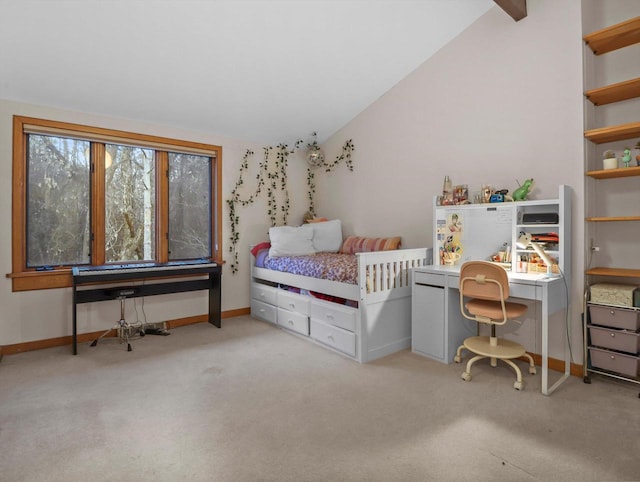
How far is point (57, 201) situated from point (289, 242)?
2250mm

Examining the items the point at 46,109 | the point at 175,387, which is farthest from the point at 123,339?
the point at 46,109

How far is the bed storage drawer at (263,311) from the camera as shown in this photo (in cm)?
400

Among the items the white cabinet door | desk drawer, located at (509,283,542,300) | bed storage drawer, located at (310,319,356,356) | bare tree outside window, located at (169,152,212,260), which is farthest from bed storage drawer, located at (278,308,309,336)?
desk drawer, located at (509,283,542,300)

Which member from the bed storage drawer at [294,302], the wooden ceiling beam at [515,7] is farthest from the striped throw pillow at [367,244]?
the wooden ceiling beam at [515,7]

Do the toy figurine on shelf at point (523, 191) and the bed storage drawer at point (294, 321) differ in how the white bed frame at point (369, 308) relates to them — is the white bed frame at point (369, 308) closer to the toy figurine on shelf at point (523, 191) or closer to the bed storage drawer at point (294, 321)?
the bed storage drawer at point (294, 321)

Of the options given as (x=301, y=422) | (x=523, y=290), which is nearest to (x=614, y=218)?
(x=523, y=290)

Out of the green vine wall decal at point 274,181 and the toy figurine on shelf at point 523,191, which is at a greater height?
the green vine wall decal at point 274,181

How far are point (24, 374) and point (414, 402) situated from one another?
111 inches

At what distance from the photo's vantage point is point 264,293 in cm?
418

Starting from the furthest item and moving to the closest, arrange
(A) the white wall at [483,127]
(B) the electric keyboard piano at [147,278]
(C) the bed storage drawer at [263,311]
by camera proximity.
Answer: (C) the bed storage drawer at [263,311]
(B) the electric keyboard piano at [147,278]
(A) the white wall at [483,127]

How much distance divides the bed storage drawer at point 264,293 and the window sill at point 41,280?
1824 millimetres

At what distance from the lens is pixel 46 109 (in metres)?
3.29

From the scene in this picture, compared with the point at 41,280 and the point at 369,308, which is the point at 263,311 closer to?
the point at 369,308

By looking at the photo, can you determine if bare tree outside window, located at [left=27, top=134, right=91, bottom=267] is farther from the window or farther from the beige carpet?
the beige carpet
